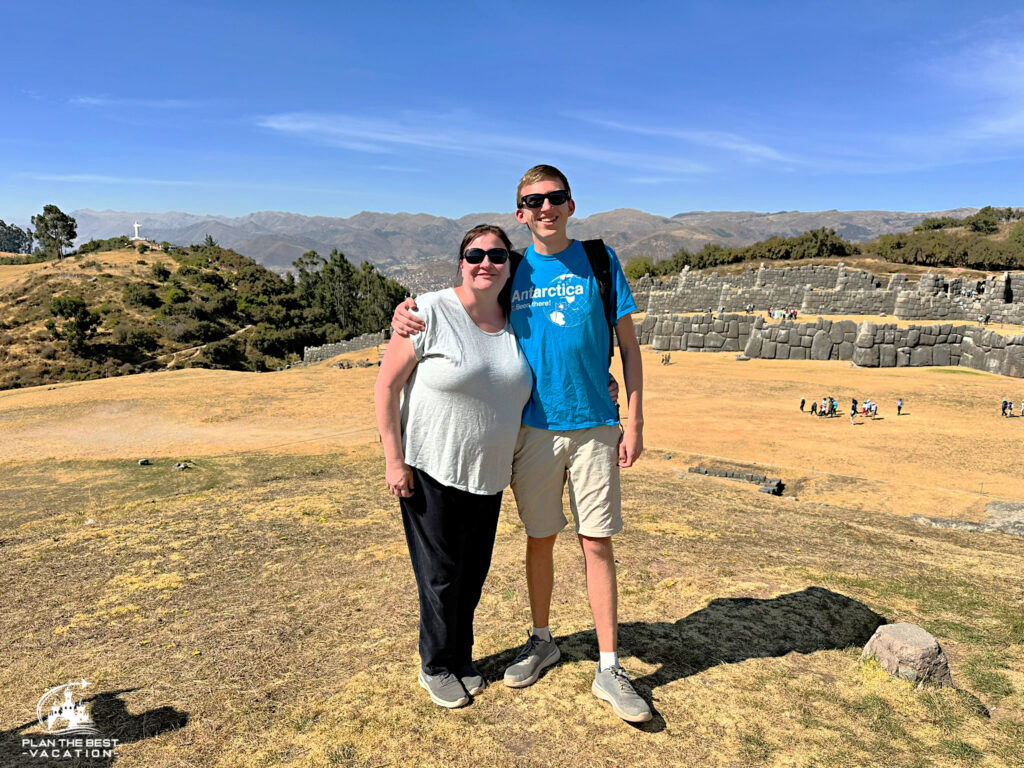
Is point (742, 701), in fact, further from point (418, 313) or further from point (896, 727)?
point (418, 313)

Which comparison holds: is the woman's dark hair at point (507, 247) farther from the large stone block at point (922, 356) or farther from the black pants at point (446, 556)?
the large stone block at point (922, 356)

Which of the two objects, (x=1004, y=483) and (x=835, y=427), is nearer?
(x=1004, y=483)

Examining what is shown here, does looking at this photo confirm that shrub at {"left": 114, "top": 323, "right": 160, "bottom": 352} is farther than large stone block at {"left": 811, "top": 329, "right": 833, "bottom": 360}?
Yes

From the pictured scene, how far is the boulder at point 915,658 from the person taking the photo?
369 centimetres

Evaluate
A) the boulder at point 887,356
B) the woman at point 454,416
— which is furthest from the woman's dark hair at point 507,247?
the boulder at point 887,356

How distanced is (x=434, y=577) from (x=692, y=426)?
15502 mm

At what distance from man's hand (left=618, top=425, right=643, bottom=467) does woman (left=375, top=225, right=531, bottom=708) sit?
2.18 feet

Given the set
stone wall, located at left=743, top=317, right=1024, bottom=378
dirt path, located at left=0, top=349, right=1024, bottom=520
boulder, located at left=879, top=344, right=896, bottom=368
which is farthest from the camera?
boulder, located at left=879, top=344, right=896, bottom=368

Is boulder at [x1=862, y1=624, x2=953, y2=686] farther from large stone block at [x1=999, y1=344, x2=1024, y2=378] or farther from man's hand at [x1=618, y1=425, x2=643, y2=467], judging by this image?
large stone block at [x1=999, y1=344, x2=1024, y2=378]

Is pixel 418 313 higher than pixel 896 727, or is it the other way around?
pixel 418 313

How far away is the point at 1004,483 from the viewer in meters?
12.5

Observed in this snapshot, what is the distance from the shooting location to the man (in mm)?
3262

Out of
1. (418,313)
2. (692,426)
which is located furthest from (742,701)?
(692,426)

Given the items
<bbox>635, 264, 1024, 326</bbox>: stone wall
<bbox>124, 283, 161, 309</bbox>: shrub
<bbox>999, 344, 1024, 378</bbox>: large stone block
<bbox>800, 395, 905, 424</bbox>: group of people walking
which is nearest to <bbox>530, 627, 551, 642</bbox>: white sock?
<bbox>800, 395, 905, 424</bbox>: group of people walking
